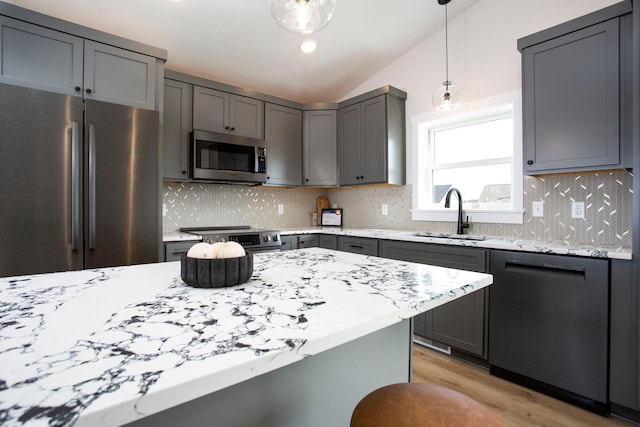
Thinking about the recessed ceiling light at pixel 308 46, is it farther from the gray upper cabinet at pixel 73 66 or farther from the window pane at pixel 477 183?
the window pane at pixel 477 183

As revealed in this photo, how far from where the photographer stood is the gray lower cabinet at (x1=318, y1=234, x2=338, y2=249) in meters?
3.37

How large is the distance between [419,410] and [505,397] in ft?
5.13

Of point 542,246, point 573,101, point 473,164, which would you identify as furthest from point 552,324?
point 473,164

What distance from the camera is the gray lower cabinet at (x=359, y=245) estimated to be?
2.98 m

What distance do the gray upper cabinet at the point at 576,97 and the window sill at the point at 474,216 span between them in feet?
1.66

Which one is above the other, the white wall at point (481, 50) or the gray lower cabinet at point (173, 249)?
the white wall at point (481, 50)

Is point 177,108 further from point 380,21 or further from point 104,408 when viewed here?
point 104,408

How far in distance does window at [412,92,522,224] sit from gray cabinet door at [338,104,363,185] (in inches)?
23.4

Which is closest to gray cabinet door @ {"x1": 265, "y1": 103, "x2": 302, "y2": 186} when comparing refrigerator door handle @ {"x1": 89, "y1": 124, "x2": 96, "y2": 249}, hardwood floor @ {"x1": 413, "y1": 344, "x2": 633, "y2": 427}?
refrigerator door handle @ {"x1": 89, "y1": 124, "x2": 96, "y2": 249}

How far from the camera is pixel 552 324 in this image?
1.95 meters

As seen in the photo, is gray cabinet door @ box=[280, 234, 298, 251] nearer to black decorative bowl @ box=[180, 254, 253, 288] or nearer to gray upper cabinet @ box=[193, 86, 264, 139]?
gray upper cabinet @ box=[193, 86, 264, 139]

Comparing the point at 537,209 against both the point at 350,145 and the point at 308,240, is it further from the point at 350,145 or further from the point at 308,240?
the point at 308,240

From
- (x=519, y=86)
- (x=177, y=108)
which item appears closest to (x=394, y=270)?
(x=519, y=86)

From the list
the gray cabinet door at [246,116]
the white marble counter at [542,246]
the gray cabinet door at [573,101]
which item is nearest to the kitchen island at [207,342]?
the white marble counter at [542,246]
